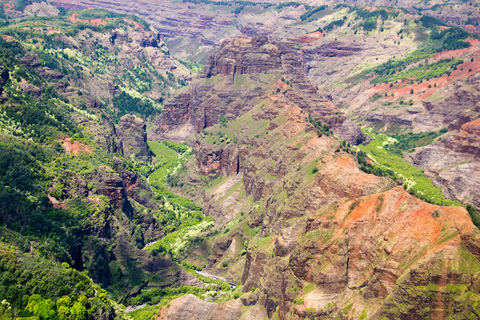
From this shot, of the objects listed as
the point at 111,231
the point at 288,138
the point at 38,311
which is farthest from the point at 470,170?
the point at 38,311

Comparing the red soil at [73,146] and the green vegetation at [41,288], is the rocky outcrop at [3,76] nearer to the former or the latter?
the red soil at [73,146]

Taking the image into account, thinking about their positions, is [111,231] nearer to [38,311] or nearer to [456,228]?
[38,311]

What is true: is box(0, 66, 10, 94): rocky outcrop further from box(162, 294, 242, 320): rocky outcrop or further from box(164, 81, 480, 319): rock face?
box(164, 81, 480, 319): rock face

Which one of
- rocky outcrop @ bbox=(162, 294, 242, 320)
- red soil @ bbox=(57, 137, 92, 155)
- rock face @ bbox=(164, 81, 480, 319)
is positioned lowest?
rocky outcrop @ bbox=(162, 294, 242, 320)

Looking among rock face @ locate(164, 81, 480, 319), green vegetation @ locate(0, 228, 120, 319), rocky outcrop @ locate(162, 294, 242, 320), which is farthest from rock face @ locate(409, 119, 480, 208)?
green vegetation @ locate(0, 228, 120, 319)

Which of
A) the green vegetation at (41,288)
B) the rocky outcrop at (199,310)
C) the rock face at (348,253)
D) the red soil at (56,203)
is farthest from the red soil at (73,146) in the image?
the rocky outcrop at (199,310)

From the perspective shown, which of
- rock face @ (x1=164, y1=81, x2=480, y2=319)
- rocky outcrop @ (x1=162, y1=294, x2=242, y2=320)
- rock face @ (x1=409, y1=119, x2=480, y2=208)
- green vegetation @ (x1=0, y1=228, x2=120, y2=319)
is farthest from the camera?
rock face @ (x1=409, y1=119, x2=480, y2=208)
